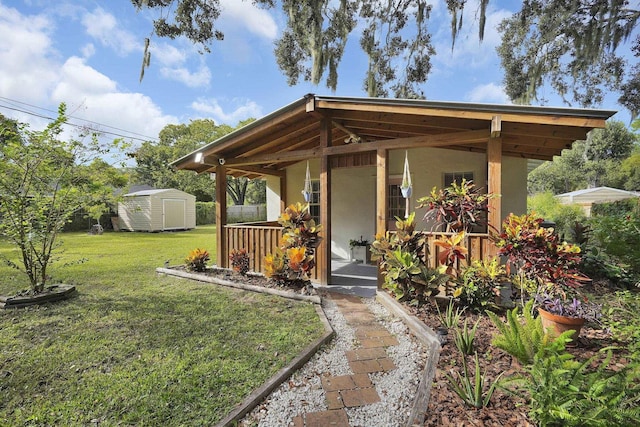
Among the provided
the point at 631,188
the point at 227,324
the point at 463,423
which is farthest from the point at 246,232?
the point at 631,188

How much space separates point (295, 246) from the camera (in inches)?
201

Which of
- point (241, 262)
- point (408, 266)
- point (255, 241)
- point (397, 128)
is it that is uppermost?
point (397, 128)

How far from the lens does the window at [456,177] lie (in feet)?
22.7

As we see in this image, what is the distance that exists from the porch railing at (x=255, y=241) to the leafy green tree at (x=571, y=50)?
32.4 ft

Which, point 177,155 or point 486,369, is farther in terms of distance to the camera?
point 177,155

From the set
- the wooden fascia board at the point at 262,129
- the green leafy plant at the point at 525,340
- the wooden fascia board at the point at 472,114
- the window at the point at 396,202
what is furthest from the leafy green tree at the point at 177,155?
the green leafy plant at the point at 525,340

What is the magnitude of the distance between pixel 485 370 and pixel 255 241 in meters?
4.92

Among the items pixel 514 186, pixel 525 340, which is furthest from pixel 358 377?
pixel 514 186

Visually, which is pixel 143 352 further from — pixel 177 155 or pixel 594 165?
pixel 594 165

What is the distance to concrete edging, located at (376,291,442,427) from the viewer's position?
6.74 feet

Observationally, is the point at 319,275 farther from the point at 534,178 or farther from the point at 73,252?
the point at 534,178

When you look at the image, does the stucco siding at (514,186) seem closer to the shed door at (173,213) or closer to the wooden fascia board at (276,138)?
the wooden fascia board at (276,138)

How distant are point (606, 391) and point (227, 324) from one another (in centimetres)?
356

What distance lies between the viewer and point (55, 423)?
82.2 inches
